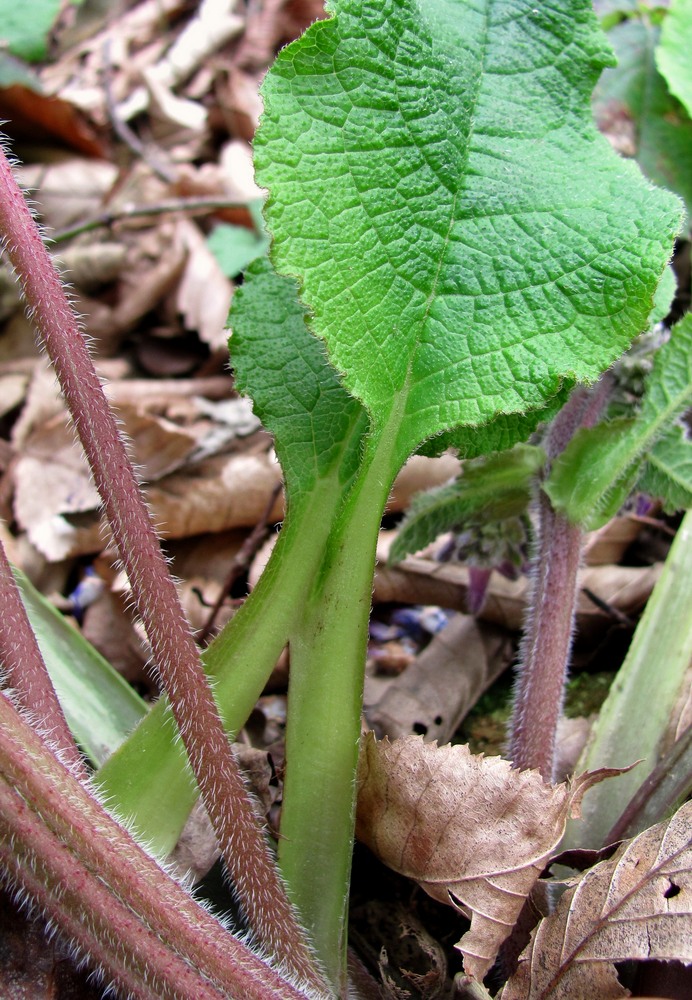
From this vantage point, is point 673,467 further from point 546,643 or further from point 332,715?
point 332,715

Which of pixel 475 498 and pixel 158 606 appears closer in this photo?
pixel 158 606

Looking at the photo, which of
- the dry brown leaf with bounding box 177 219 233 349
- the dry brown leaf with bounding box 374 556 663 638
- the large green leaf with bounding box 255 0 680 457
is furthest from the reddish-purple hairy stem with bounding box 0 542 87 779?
the dry brown leaf with bounding box 177 219 233 349

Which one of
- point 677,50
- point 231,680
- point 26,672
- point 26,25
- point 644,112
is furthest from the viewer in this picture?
point 26,25

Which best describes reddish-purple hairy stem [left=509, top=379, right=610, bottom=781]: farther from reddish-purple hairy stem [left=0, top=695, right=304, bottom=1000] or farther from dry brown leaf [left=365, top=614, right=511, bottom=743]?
reddish-purple hairy stem [left=0, top=695, right=304, bottom=1000]

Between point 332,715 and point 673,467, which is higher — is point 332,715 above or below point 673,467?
below

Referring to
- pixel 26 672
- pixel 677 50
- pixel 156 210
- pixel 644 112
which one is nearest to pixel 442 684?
pixel 26 672

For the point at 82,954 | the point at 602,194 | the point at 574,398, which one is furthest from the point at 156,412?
the point at 82,954

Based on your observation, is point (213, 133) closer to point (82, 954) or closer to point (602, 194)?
point (602, 194)
